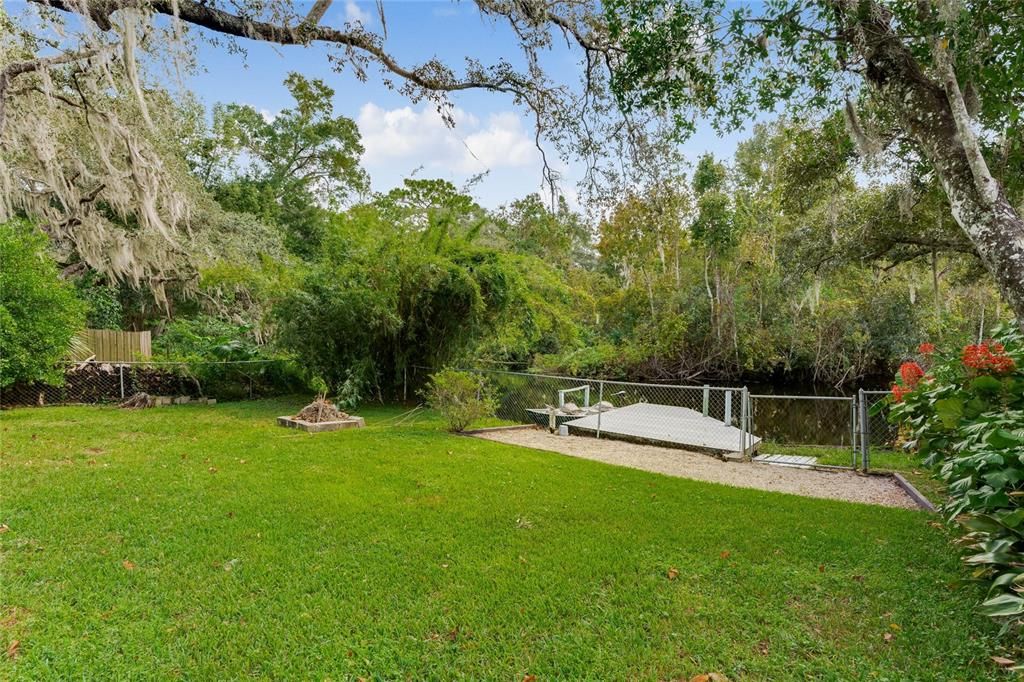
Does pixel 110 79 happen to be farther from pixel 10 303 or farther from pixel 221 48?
pixel 10 303

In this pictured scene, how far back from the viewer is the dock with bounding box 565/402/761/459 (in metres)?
8.34

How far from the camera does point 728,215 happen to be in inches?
679

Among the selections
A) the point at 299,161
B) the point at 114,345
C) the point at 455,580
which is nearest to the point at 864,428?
the point at 455,580

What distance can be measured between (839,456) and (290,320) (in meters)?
9.96

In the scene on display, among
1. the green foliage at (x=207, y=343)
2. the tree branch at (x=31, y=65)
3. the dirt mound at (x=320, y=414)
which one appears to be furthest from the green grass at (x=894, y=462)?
the green foliage at (x=207, y=343)

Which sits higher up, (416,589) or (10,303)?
(10,303)

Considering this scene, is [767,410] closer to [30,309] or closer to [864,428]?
[864,428]

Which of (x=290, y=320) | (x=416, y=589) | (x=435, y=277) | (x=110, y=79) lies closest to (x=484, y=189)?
(x=435, y=277)

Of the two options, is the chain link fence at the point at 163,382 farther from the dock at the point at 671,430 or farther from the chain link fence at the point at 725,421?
the dock at the point at 671,430

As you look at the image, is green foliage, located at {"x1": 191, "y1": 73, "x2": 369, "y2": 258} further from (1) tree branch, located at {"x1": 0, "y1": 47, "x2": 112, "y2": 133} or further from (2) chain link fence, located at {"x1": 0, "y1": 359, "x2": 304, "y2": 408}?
(1) tree branch, located at {"x1": 0, "y1": 47, "x2": 112, "y2": 133}

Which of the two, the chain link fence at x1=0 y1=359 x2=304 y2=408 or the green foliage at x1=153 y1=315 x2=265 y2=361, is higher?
the green foliage at x1=153 y1=315 x2=265 y2=361

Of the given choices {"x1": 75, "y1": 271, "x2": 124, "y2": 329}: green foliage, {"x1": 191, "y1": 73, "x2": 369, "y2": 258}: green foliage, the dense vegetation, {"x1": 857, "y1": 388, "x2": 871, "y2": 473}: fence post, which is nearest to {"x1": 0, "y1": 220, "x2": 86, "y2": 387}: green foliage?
the dense vegetation

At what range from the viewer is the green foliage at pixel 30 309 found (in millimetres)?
8344

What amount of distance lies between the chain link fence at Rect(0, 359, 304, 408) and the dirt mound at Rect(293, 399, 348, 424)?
3.37m
